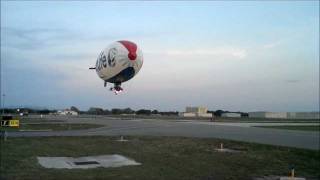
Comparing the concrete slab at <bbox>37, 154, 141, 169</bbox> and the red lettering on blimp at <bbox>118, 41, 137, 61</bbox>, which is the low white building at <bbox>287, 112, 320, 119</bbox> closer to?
the red lettering on blimp at <bbox>118, 41, 137, 61</bbox>

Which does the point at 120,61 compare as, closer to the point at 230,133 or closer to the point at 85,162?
the point at 85,162

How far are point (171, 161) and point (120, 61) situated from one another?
287 inches

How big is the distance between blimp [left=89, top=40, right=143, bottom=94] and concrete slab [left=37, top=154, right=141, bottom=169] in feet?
A: 18.8

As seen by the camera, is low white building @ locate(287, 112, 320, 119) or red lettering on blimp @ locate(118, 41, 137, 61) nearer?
red lettering on blimp @ locate(118, 41, 137, 61)

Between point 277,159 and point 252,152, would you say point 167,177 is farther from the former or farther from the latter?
point 252,152

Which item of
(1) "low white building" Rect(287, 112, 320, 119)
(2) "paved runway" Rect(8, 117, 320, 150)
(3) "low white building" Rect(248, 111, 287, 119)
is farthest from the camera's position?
(3) "low white building" Rect(248, 111, 287, 119)

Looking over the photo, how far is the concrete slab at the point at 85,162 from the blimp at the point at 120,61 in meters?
5.72

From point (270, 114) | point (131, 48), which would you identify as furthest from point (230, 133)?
point (270, 114)

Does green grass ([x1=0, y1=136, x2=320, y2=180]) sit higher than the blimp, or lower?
lower

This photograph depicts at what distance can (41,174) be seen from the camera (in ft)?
53.7

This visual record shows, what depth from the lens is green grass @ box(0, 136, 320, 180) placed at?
55.0 feet

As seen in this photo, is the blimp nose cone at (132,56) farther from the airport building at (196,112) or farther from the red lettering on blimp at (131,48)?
the airport building at (196,112)

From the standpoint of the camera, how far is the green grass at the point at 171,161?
16766mm

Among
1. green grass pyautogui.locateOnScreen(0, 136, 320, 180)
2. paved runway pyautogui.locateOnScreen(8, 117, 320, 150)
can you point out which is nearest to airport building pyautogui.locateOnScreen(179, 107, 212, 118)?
paved runway pyautogui.locateOnScreen(8, 117, 320, 150)
